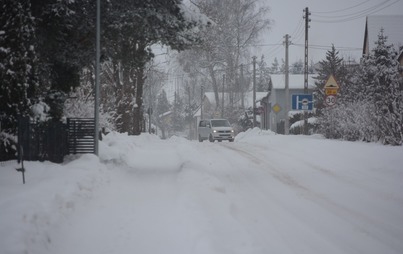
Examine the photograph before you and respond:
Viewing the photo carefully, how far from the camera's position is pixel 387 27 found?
44219 mm

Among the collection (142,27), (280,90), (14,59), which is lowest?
(14,59)

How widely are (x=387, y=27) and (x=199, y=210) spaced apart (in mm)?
43400

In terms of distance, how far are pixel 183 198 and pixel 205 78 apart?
44.4 metres

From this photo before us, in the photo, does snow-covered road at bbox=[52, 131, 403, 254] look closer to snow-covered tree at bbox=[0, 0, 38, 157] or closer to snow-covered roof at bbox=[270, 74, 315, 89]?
snow-covered tree at bbox=[0, 0, 38, 157]

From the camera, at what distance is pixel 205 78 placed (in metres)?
52.3

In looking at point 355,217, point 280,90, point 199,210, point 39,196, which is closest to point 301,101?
point 355,217

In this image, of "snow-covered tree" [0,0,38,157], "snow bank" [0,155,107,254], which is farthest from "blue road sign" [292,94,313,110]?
"snow-covered tree" [0,0,38,157]

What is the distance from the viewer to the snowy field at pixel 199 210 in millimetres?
5719

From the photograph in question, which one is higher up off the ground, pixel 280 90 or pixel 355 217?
pixel 280 90

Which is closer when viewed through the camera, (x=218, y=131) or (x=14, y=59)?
(x=14, y=59)

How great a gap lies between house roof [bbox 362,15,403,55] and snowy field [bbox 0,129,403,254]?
3311 centimetres

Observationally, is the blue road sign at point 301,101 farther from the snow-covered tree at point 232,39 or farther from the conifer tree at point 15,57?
the snow-covered tree at point 232,39

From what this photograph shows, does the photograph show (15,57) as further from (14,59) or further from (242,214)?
(242,214)

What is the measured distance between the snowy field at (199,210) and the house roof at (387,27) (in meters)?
33.1
